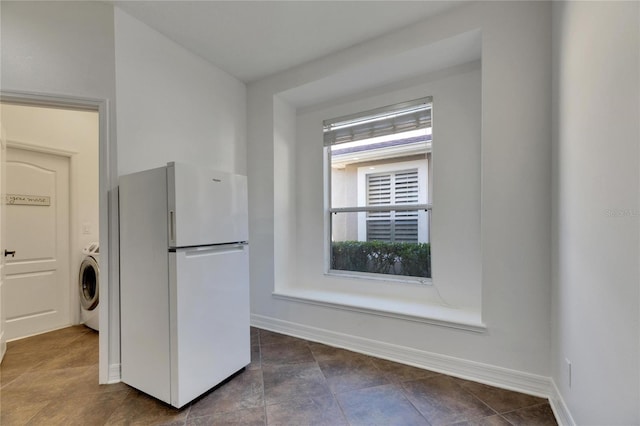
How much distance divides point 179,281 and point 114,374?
105 cm

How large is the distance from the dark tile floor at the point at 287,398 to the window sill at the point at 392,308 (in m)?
0.39

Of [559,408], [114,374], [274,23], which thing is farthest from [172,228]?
[559,408]

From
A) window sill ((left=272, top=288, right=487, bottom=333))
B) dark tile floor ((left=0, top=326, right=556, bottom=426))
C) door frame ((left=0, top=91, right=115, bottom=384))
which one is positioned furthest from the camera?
window sill ((left=272, top=288, right=487, bottom=333))

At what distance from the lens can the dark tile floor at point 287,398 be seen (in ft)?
5.49

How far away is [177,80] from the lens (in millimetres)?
2576

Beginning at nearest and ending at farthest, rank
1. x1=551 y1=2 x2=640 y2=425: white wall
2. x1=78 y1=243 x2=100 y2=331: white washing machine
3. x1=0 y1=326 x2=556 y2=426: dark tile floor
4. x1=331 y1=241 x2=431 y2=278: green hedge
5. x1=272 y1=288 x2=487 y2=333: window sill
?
x1=551 y1=2 x2=640 y2=425: white wall, x1=0 y1=326 x2=556 y2=426: dark tile floor, x1=272 y1=288 x2=487 y2=333: window sill, x1=331 y1=241 x2=431 y2=278: green hedge, x1=78 y1=243 x2=100 y2=331: white washing machine

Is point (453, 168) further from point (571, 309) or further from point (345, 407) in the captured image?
point (345, 407)

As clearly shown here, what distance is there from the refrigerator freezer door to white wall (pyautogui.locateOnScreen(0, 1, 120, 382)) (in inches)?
28.1

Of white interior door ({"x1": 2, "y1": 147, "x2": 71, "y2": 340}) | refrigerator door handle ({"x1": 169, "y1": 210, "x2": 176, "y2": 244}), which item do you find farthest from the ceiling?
white interior door ({"x1": 2, "y1": 147, "x2": 71, "y2": 340})

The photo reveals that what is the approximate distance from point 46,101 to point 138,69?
0.66 metres

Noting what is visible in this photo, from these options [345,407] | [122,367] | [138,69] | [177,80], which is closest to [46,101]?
[138,69]

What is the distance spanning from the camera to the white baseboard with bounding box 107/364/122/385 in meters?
2.05

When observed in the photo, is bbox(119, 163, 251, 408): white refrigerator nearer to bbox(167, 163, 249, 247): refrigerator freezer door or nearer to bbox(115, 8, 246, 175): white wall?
bbox(167, 163, 249, 247): refrigerator freezer door

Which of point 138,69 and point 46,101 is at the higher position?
point 138,69
